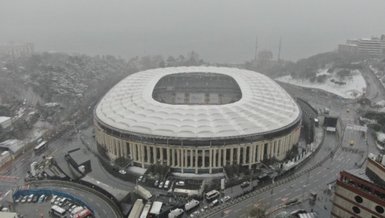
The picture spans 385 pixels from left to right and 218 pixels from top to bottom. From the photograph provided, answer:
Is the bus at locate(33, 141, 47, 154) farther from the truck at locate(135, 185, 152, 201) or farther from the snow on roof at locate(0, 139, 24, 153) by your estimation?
the truck at locate(135, 185, 152, 201)

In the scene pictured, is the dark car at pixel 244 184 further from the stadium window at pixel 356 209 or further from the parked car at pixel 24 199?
the parked car at pixel 24 199

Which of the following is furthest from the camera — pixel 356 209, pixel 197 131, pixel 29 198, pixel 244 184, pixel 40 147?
pixel 40 147

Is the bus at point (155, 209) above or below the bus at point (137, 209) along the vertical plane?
above

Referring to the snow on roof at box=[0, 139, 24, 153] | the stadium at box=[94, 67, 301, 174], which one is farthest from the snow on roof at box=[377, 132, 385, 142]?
the snow on roof at box=[0, 139, 24, 153]

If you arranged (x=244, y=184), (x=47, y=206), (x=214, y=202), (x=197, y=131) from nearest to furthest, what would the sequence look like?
(x=214, y=202)
(x=47, y=206)
(x=244, y=184)
(x=197, y=131)

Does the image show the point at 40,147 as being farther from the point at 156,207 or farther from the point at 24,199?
the point at 156,207

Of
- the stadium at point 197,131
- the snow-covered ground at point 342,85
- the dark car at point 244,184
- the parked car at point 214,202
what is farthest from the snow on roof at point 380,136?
the parked car at point 214,202

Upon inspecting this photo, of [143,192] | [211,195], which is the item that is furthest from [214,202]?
[143,192]

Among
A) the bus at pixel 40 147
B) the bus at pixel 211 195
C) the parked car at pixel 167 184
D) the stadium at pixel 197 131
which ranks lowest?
the bus at pixel 40 147
